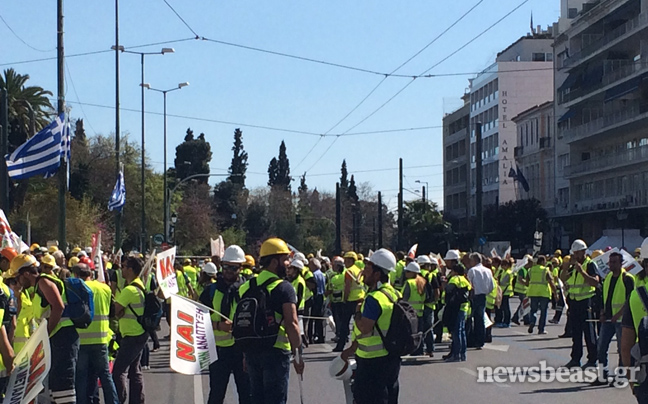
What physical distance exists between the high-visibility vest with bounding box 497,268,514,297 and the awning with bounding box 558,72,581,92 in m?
45.0

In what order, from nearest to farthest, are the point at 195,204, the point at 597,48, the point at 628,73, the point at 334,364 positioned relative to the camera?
the point at 334,364, the point at 628,73, the point at 597,48, the point at 195,204

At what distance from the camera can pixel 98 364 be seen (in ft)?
32.4

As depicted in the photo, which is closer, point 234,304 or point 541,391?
point 234,304

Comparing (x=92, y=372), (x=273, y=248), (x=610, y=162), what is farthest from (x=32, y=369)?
(x=610, y=162)

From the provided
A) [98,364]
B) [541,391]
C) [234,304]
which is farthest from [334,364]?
[541,391]

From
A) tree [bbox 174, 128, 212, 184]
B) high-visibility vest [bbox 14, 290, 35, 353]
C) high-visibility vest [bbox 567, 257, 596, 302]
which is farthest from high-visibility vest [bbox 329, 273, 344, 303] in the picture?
tree [bbox 174, 128, 212, 184]

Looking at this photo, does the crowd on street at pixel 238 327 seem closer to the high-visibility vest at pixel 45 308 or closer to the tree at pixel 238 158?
the high-visibility vest at pixel 45 308

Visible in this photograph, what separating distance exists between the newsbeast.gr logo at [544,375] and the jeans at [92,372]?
5948 millimetres

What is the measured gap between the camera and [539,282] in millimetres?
22438

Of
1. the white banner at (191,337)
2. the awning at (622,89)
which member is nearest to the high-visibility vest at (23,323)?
the white banner at (191,337)

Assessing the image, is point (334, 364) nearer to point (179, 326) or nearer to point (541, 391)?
point (179, 326)

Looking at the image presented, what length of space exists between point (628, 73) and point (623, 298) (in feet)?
161

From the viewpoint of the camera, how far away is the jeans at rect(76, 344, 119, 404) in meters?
9.81

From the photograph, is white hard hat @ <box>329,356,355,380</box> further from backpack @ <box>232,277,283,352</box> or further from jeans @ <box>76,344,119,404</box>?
jeans @ <box>76,344,119,404</box>
